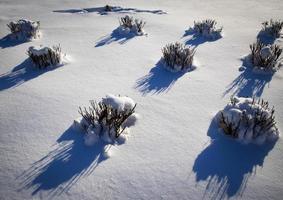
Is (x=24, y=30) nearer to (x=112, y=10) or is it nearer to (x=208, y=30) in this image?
(x=112, y=10)

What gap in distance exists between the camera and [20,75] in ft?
12.2

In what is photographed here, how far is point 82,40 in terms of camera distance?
4992mm

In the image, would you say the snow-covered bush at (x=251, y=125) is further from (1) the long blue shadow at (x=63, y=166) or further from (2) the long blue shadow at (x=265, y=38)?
(2) the long blue shadow at (x=265, y=38)

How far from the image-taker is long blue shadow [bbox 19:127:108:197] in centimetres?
206

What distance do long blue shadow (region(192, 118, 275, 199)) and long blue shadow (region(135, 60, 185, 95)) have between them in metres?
1.07

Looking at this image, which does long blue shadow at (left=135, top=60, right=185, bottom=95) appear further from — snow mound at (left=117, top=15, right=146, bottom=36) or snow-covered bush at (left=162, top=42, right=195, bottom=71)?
snow mound at (left=117, top=15, right=146, bottom=36)

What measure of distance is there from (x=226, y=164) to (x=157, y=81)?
168 centimetres

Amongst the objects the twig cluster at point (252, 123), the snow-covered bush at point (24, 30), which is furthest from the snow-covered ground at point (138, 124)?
the snow-covered bush at point (24, 30)

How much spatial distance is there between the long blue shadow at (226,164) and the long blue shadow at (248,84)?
99 centimetres

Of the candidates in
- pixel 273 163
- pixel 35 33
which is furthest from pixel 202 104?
pixel 35 33

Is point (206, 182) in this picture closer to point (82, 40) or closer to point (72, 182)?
point (72, 182)


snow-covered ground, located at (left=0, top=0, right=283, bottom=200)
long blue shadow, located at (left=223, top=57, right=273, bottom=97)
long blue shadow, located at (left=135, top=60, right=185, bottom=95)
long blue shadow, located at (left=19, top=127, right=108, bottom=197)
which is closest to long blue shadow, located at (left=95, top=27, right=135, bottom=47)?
snow-covered ground, located at (left=0, top=0, right=283, bottom=200)

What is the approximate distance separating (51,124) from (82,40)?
2729 mm

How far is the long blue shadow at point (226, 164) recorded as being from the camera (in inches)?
82.1
